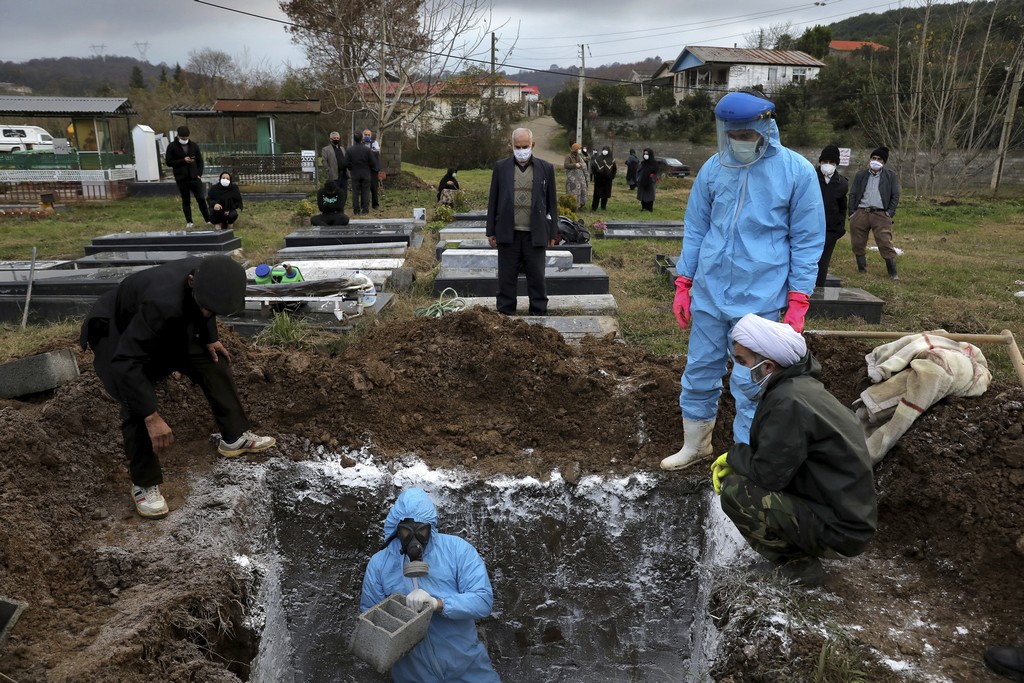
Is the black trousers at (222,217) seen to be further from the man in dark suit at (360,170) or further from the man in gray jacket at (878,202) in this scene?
the man in gray jacket at (878,202)

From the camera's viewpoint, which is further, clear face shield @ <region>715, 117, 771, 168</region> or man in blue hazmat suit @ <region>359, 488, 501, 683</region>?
clear face shield @ <region>715, 117, 771, 168</region>

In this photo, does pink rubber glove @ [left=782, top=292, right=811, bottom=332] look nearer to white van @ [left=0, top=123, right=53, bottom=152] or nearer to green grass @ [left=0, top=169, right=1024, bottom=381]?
green grass @ [left=0, top=169, right=1024, bottom=381]

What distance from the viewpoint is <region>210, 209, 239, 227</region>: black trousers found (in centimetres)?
1175

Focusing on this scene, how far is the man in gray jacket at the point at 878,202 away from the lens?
8.88 m

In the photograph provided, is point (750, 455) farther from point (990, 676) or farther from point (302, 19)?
point (302, 19)

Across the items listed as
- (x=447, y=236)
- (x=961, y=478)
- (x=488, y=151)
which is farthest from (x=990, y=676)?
(x=488, y=151)

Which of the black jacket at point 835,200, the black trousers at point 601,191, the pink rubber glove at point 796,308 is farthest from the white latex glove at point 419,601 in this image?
the black trousers at point 601,191

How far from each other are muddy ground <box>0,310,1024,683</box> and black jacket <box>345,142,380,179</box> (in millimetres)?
8977

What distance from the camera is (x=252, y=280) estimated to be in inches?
289

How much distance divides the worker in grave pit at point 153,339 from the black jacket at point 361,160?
35.1 feet

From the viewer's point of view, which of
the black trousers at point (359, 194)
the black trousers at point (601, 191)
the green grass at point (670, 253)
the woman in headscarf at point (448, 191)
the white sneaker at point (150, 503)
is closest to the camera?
the white sneaker at point (150, 503)

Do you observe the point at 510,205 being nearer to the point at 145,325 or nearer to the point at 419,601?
the point at 145,325

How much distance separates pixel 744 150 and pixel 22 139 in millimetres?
30271

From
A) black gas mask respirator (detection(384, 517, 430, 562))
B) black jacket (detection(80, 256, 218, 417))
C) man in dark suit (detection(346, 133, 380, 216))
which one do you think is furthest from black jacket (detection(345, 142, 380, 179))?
black gas mask respirator (detection(384, 517, 430, 562))
